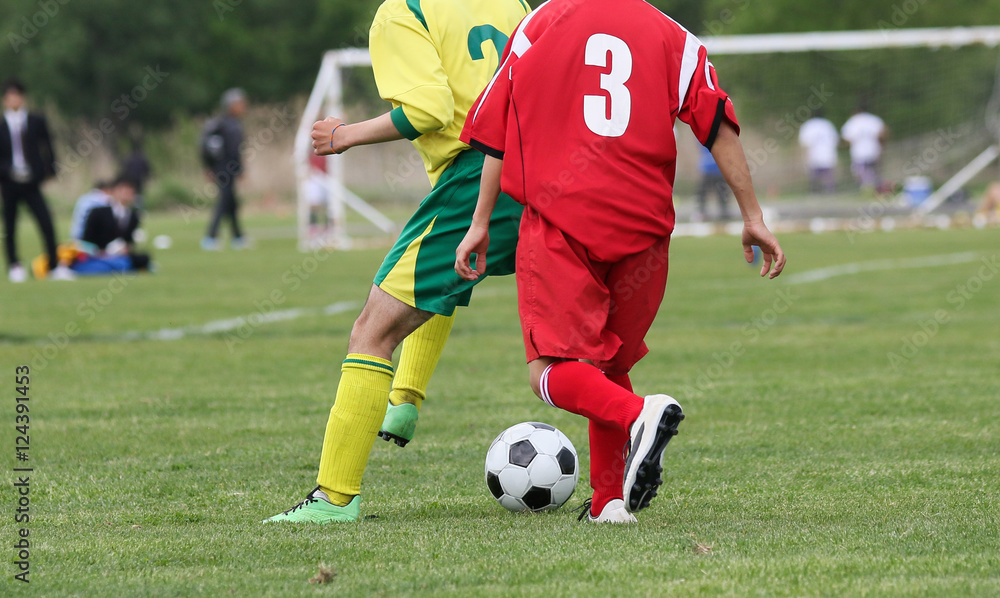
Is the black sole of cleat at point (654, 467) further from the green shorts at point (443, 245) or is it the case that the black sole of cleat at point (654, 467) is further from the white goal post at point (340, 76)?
the white goal post at point (340, 76)

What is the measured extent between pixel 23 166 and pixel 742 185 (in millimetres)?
11756

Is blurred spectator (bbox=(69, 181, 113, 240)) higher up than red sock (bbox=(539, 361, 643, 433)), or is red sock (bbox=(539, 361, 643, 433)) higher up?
red sock (bbox=(539, 361, 643, 433))

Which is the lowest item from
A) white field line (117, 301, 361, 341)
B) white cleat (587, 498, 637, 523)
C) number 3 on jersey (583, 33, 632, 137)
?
white field line (117, 301, 361, 341)

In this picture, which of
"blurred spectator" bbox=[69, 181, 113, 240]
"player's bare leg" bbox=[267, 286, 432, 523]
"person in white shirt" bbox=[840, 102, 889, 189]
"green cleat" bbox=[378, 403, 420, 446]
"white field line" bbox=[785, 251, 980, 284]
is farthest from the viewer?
"person in white shirt" bbox=[840, 102, 889, 189]

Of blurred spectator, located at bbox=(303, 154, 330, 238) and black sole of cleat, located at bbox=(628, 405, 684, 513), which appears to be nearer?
black sole of cleat, located at bbox=(628, 405, 684, 513)

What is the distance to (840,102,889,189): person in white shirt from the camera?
22.2 m

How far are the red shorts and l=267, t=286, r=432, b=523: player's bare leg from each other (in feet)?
1.72

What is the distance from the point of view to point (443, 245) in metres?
3.80

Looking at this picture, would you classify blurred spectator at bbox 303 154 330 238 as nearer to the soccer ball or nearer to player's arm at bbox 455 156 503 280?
the soccer ball

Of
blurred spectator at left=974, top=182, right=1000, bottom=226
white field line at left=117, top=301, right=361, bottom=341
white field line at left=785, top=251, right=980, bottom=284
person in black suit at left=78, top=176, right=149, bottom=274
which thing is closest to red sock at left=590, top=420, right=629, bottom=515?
white field line at left=117, top=301, right=361, bottom=341

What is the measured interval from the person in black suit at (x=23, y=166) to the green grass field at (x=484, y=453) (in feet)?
9.70

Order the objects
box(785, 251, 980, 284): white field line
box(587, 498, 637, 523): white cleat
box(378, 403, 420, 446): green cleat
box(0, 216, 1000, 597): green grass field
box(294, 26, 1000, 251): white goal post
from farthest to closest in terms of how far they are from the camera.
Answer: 1. box(294, 26, 1000, 251): white goal post
2. box(785, 251, 980, 284): white field line
3. box(378, 403, 420, 446): green cleat
4. box(587, 498, 637, 523): white cleat
5. box(0, 216, 1000, 597): green grass field

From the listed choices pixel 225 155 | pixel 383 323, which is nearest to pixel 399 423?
pixel 383 323

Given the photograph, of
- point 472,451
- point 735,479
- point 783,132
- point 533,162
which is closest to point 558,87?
point 533,162
